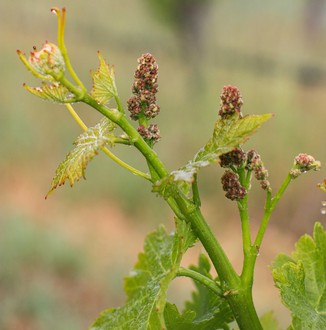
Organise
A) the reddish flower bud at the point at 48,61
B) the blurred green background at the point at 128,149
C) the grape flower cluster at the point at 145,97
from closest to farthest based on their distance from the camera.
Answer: the reddish flower bud at the point at 48,61, the grape flower cluster at the point at 145,97, the blurred green background at the point at 128,149

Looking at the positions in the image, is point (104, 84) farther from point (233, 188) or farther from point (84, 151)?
point (233, 188)

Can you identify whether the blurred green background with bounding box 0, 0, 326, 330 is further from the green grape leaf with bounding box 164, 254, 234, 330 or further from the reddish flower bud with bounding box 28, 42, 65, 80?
the reddish flower bud with bounding box 28, 42, 65, 80

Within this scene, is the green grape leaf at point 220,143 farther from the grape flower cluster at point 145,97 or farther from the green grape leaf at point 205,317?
the green grape leaf at point 205,317

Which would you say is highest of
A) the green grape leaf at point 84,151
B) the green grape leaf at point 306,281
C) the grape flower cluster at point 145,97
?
the grape flower cluster at point 145,97

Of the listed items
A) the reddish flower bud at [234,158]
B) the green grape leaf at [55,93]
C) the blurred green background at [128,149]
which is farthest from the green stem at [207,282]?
A: the blurred green background at [128,149]

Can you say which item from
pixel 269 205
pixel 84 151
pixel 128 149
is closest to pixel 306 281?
pixel 269 205

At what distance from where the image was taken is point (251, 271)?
32.9 inches

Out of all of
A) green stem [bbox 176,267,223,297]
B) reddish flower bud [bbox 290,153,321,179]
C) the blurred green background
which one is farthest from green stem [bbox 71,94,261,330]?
the blurred green background

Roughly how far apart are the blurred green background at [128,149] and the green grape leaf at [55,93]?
4.96m

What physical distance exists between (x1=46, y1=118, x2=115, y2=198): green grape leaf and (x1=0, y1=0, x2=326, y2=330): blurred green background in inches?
193

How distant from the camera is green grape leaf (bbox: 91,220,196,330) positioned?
806mm

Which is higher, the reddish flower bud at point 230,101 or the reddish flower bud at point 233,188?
the reddish flower bud at point 230,101

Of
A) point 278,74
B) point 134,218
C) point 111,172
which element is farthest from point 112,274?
point 278,74

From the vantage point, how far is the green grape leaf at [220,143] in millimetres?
769
